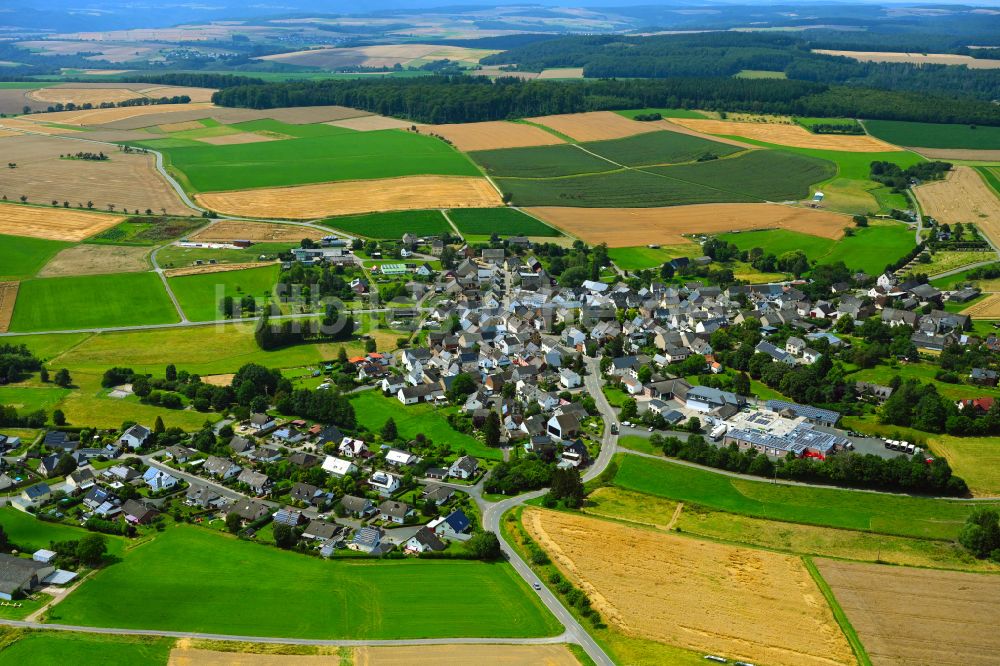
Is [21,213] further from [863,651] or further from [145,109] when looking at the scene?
[863,651]

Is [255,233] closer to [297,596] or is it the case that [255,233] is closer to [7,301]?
[7,301]

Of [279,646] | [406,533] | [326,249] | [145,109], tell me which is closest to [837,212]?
[326,249]

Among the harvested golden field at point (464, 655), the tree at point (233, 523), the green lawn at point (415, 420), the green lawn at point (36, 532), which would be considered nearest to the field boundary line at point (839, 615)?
the harvested golden field at point (464, 655)

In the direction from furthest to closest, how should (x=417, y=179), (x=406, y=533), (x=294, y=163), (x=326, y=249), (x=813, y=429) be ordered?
(x=294, y=163) → (x=417, y=179) → (x=326, y=249) → (x=813, y=429) → (x=406, y=533)

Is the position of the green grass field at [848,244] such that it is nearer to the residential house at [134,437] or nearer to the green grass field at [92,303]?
the green grass field at [92,303]

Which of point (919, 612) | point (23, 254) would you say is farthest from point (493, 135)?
point (919, 612)

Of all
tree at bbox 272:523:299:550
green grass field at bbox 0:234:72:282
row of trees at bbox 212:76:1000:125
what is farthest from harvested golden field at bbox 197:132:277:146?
tree at bbox 272:523:299:550
